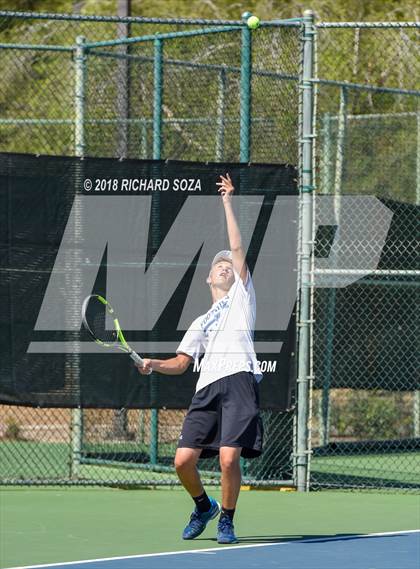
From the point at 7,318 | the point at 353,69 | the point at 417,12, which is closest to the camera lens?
the point at 7,318

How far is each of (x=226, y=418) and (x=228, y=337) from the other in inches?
19.5

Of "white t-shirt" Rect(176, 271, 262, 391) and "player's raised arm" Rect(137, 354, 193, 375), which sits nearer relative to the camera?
"player's raised arm" Rect(137, 354, 193, 375)

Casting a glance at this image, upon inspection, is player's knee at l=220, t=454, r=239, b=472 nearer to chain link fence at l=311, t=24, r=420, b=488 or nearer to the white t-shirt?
the white t-shirt

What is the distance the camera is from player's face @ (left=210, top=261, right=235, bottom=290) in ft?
27.9

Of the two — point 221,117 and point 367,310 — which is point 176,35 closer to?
point 221,117

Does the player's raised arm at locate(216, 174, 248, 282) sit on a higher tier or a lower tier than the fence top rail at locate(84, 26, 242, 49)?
lower

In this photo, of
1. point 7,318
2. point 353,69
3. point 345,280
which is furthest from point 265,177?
point 353,69

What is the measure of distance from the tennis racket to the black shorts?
1.63 feet

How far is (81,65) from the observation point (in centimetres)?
1151

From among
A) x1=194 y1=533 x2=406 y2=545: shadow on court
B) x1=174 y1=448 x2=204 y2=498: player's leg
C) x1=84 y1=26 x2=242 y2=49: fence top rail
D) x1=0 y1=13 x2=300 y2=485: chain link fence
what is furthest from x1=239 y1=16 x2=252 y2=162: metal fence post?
x1=194 y1=533 x2=406 y2=545: shadow on court

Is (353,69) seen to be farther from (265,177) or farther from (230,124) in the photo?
(265,177)

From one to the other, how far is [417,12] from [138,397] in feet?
38.8

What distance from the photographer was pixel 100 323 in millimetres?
8719

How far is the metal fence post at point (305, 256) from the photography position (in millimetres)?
10742
